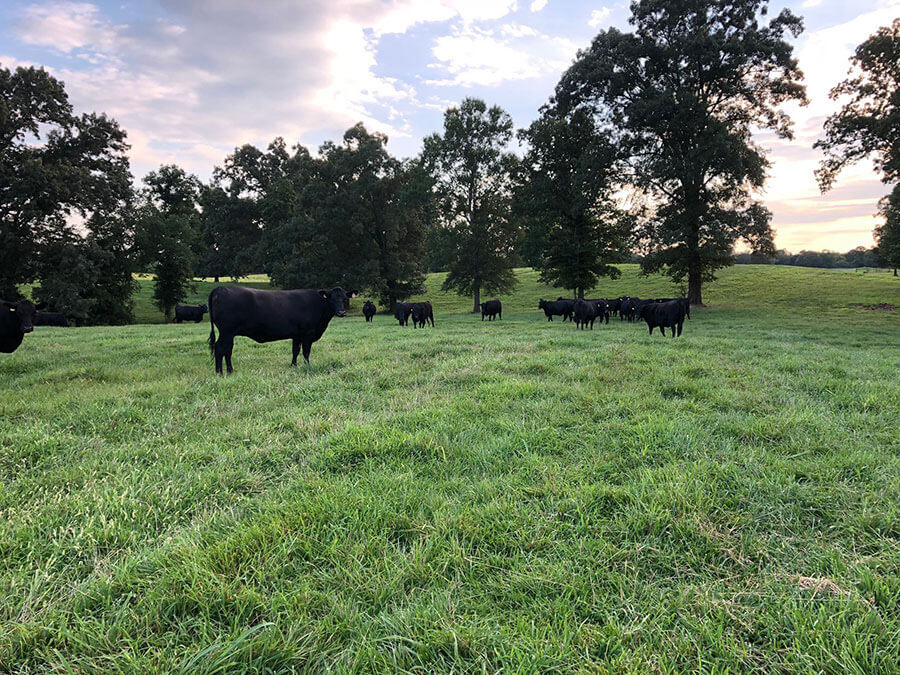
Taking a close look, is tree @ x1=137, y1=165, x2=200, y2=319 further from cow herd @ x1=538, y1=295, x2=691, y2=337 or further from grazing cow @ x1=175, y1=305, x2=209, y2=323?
cow herd @ x1=538, y1=295, x2=691, y2=337

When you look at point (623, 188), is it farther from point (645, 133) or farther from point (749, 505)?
point (749, 505)

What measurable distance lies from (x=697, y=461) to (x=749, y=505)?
62 centimetres

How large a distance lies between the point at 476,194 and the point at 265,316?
94.3 feet

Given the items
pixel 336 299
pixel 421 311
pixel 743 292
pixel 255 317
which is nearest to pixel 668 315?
pixel 336 299

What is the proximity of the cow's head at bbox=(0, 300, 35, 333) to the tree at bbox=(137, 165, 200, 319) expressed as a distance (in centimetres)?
3340

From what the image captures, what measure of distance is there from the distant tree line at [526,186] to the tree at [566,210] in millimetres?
130

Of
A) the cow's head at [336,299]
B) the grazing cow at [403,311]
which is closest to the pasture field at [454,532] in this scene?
the cow's head at [336,299]

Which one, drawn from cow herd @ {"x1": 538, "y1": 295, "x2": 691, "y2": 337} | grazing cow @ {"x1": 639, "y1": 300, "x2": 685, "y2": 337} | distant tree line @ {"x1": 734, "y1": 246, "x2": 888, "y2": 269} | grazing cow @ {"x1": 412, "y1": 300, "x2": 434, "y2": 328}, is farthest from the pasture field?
distant tree line @ {"x1": 734, "y1": 246, "x2": 888, "y2": 269}

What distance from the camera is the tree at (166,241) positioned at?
35281mm

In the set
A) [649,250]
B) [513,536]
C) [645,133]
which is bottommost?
[513,536]

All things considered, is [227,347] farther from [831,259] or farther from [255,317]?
[831,259]

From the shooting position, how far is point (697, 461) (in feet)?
10.6

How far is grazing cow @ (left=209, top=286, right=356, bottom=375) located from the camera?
303 inches

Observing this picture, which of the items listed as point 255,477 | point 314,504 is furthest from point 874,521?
point 255,477
